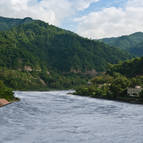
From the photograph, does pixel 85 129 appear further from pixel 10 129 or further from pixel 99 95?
pixel 99 95

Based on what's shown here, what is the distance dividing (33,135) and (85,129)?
11247 millimetres

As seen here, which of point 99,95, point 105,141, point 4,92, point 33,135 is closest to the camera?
point 105,141

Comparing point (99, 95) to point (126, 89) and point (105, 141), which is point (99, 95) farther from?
point (105, 141)

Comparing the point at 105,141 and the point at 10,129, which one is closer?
the point at 105,141

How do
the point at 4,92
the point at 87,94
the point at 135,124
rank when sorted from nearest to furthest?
the point at 135,124 < the point at 4,92 < the point at 87,94

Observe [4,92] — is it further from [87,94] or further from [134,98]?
[87,94]

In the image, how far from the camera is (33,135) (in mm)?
46375

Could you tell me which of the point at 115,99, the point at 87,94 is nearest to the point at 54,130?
the point at 115,99

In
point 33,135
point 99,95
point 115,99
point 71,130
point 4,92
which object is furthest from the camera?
point 99,95

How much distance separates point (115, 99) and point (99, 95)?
27087 mm

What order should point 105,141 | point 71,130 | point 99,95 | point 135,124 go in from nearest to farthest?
point 105,141 → point 71,130 → point 135,124 → point 99,95

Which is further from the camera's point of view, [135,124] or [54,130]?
[135,124]

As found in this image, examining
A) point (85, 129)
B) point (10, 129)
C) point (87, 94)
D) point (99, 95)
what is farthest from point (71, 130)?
point (87, 94)

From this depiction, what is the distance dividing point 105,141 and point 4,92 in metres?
83.5
